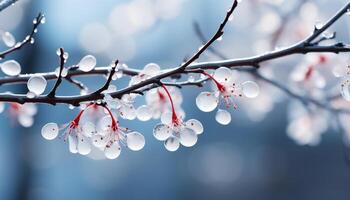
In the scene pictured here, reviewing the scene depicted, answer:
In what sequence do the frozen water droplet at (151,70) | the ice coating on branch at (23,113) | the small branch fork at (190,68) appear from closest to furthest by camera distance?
the small branch fork at (190,68) < the frozen water droplet at (151,70) < the ice coating on branch at (23,113)

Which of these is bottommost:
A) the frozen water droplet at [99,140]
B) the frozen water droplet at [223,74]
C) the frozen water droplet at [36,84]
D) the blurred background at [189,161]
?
the frozen water droplet at [99,140]

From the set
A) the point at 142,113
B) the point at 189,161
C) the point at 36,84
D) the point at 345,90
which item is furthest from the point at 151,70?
the point at 189,161

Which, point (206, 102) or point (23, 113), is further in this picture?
point (23, 113)

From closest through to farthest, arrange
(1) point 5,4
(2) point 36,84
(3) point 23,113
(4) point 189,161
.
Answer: (2) point 36,84 → (1) point 5,4 → (3) point 23,113 → (4) point 189,161

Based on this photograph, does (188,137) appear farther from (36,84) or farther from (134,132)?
(36,84)

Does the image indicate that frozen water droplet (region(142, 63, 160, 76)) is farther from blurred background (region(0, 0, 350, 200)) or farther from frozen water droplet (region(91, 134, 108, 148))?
blurred background (region(0, 0, 350, 200))

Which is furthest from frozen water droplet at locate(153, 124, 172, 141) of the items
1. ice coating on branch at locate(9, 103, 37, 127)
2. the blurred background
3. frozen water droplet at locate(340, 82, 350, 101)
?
the blurred background

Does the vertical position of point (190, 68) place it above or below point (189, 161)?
below

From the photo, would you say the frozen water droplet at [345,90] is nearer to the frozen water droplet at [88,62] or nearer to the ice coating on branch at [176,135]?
the ice coating on branch at [176,135]

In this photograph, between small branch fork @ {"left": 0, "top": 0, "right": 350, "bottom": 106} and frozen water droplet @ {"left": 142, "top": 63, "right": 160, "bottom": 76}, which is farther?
frozen water droplet @ {"left": 142, "top": 63, "right": 160, "bottom": 76}

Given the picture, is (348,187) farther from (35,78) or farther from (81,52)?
(35,78)

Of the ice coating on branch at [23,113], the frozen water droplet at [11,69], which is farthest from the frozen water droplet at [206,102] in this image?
the ice coating on branch at [23,113]

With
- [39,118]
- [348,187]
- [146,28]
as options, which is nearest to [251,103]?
[146,28]
